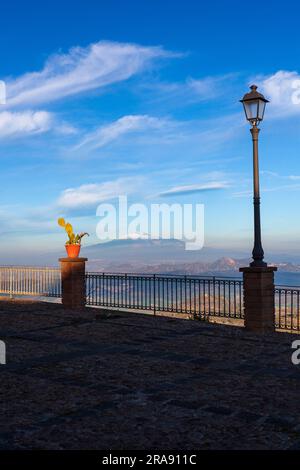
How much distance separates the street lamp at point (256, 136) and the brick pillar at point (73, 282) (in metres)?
7.02

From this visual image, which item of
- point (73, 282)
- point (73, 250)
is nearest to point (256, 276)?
point (73, 282)

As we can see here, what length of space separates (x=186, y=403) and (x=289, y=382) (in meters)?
1.91

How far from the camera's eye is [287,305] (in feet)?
43.0

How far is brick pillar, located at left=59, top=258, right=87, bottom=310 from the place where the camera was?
55.6 ft

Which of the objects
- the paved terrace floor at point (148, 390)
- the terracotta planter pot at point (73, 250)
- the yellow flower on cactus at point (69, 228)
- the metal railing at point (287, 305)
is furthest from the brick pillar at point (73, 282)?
the metal railing at point (287, 305)

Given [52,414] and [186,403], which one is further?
[186,403]

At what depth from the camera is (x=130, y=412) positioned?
550cm

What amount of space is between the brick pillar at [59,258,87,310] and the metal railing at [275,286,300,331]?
6.94 meters

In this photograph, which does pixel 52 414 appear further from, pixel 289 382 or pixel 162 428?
pixel 289 382

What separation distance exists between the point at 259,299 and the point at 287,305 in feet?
5.30

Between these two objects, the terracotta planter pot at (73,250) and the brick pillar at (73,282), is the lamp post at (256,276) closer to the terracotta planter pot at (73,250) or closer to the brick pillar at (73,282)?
the brick pillar at (73,282)

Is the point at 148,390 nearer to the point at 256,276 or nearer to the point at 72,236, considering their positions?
the point at 256,276
